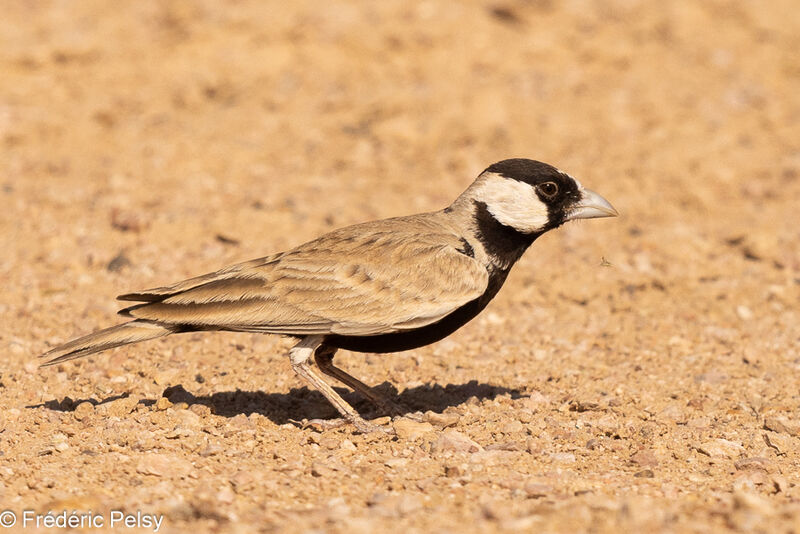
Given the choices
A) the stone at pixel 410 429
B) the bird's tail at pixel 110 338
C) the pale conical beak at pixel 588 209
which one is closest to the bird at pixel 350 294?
the bird's tail at pixel 110 338

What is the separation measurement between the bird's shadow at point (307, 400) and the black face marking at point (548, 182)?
1349 millimetres

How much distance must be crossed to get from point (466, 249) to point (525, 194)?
61 cm

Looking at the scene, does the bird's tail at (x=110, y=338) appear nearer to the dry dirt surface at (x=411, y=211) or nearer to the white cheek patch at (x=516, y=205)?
the dry dirt surface at (x=411, y=211)

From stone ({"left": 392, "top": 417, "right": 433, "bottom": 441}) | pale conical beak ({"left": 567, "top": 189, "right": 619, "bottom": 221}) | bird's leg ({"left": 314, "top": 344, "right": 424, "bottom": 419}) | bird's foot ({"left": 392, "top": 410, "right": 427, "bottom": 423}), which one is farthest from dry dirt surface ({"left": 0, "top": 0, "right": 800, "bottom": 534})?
pale conical beak ({"left": 567, "top": 189, "right": 619, "bottom": 221})

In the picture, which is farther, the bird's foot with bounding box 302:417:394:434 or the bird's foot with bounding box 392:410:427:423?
the bird's foot with bounding box 392:410:427:423

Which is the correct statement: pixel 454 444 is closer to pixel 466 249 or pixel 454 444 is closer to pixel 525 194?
pixel 466 249

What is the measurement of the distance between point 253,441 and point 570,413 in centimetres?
217

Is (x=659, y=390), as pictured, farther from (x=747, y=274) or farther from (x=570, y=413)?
(x=747, y=274)

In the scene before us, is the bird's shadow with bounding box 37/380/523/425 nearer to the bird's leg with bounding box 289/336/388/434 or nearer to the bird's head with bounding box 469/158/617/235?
the bird's leg with bounding box 289/336/388/434

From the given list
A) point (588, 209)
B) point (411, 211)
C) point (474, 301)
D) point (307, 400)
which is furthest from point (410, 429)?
point (411, 211)

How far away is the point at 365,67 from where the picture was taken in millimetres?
14844

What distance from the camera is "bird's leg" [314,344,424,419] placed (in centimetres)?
693

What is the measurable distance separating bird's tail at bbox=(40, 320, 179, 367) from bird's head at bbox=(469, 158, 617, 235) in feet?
7.61

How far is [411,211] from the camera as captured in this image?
1107 cm
